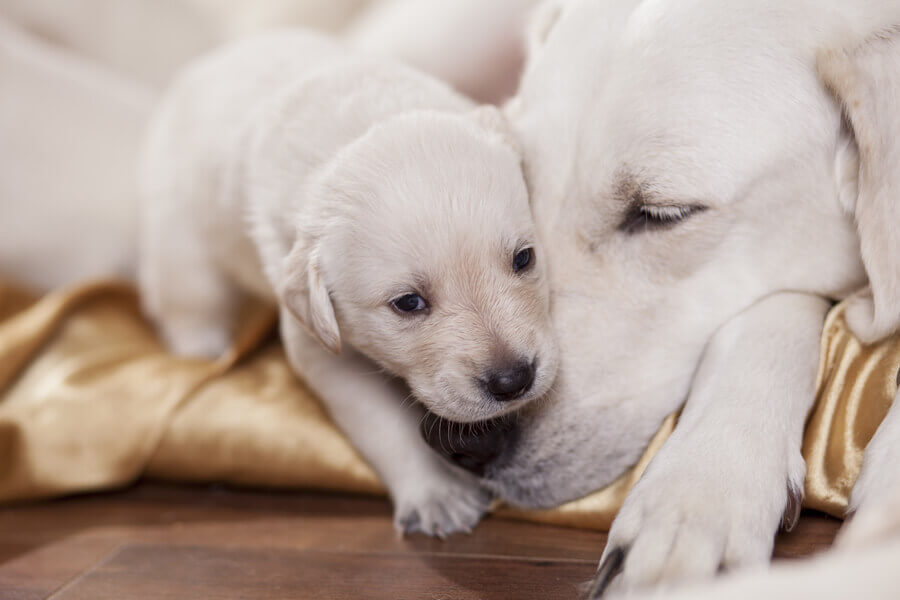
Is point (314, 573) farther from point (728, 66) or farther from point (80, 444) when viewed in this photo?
point (728, 66)

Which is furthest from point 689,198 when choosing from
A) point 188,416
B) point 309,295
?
point 188,416

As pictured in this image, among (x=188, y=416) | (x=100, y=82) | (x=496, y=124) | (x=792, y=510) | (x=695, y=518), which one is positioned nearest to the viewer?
(x=695, y=518)

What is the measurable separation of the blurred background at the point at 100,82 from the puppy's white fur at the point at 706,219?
987 millimetres

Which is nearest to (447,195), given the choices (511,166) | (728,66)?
(511,166)

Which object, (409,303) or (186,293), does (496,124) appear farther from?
(186,293)

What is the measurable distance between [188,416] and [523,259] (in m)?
0.81

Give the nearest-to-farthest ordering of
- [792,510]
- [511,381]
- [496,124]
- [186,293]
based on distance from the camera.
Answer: [792,510] → [511,381] → [496,124] → [186,293]

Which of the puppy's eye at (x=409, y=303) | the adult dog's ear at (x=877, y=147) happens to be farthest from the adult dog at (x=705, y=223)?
the puppy's eye at (x=409, y=303)

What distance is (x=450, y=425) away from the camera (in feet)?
4.51

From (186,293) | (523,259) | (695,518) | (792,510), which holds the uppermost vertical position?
(523,259)

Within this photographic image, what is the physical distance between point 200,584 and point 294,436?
40 cm

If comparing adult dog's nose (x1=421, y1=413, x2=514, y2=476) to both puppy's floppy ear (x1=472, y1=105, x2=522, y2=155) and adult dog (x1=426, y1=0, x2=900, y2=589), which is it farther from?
puppy's floppy ear (x1=472, y1=105, x2=522, y2=155)

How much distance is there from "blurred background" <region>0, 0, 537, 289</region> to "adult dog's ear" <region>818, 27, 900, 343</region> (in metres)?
1.22

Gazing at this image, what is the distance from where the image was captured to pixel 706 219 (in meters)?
1.31
